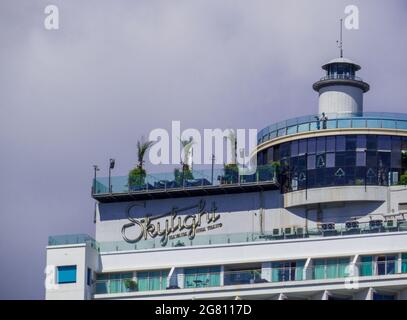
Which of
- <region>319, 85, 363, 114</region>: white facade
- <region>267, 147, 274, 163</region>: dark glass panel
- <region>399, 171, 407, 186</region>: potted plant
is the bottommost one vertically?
<region>399, 171, 407, 186</region>: potted plant

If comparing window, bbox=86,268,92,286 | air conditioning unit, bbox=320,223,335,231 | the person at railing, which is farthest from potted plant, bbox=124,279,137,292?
the person at railing

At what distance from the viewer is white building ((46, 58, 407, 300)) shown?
11375 centimetres

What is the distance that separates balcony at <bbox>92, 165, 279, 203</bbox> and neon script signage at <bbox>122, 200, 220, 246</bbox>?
1041mm

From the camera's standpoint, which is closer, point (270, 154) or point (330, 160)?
point (330, 160)

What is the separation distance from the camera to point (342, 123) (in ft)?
400

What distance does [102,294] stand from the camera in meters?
117

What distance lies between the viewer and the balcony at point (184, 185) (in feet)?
403

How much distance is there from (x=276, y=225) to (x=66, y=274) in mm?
13506

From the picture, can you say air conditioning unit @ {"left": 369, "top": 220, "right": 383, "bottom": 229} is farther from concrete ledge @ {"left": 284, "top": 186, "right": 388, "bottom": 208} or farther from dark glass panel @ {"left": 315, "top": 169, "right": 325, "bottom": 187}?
dark glass panel @ {"left": 315, "top": 169, "right": 325, "bottom": 187}

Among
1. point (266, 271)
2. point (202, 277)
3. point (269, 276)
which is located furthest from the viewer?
point (202, 277)

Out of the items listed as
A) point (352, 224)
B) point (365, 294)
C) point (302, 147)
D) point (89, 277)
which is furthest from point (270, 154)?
point (365, 294)

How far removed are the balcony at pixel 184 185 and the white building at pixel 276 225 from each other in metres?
0.09

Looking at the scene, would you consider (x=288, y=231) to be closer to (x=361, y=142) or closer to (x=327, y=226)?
(x=327, y=226)
